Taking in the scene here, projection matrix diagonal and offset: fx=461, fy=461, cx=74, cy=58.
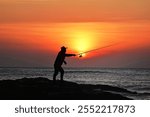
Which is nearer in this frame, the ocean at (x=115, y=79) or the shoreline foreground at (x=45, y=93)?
the shoreline foreground at (x=45, y=93)

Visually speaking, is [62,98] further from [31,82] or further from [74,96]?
[31,82]

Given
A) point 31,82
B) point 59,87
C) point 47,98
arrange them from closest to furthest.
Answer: point 47,98, point 59,87, point 31,82

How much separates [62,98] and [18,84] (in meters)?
3.99

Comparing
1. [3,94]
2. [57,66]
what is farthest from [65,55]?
[3,94]

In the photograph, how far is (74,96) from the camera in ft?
79.5

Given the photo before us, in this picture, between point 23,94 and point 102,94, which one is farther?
point 102,94

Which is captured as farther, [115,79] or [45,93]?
[115,79]

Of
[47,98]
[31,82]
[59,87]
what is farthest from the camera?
[31,82]

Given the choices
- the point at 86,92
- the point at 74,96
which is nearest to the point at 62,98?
the point at 74,96

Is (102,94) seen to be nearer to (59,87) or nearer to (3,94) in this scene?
(59,87)

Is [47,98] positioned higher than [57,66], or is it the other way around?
[57,66]

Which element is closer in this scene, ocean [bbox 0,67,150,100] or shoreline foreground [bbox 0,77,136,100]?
shoreline foreground [bbox 0,77,136,100]

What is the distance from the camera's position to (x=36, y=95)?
23.7m

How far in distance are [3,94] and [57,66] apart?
320 centimetres
